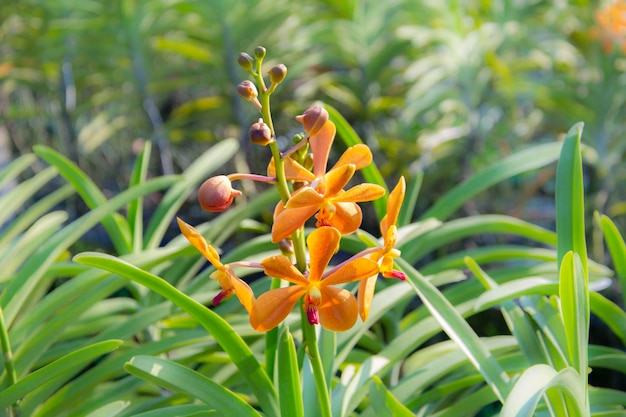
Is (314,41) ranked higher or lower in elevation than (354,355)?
higher

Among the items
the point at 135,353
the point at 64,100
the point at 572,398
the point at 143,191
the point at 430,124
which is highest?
the point at 64,100

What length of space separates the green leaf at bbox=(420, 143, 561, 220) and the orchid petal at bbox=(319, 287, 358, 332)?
66 centimetres

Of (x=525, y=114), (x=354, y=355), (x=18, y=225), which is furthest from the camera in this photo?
(x=525, y=114)

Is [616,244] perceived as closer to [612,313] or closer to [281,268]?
[612,313]

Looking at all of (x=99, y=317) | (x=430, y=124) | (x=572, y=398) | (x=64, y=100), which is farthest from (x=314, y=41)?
(x=572, y=398)

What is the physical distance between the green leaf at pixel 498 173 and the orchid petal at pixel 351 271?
0.64 metres

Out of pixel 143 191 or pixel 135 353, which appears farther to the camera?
pixel 143 191

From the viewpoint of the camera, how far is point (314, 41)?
2.34 meters

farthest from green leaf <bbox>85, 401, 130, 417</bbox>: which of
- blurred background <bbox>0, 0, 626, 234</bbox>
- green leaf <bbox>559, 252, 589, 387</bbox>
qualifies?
blurred background <bbox>0, 0, 626, 234</bbox>

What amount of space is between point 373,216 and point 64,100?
120 cm

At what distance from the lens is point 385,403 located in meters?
0.86

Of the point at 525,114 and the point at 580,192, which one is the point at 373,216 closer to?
the point at 525,114

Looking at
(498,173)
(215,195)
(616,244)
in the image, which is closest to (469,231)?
(498,173)

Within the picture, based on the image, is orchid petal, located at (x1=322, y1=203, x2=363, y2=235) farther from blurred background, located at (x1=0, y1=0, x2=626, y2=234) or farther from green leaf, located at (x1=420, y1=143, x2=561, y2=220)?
blurred background, located at (x1=0, y1=0, x2=626, y2=234)
